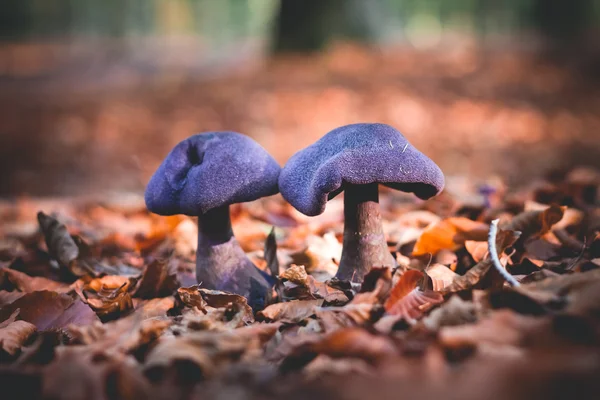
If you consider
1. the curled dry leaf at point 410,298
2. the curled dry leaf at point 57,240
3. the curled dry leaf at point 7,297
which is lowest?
the curled dry leaf at point 7,297

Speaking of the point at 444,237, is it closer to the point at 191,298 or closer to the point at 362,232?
the point at 362,232

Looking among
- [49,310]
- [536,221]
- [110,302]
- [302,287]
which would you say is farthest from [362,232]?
[49,310]

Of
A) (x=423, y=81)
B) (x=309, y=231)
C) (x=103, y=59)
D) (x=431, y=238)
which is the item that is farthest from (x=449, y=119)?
(x=103, y=59)

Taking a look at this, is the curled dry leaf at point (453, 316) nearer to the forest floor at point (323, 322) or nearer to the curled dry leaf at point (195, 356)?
the forest floor at point (323, 322)

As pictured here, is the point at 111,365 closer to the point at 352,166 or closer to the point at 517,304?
the point at 352,166

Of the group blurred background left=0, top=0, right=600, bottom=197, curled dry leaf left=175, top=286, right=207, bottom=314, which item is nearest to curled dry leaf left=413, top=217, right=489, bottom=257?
curled dry leaf left=175, top=286, right=207, bottom=314

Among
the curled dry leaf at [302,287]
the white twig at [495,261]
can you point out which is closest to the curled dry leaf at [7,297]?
the curled dry leaf at [302,287]

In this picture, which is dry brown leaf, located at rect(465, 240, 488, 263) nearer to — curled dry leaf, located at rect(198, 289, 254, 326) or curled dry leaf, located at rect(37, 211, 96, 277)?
curled dry leaf, located at rect(198, 289, 254, 326)
